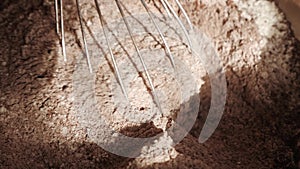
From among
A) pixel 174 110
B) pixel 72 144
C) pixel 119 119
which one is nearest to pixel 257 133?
pixel 174 110

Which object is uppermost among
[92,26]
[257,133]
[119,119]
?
[92,26]

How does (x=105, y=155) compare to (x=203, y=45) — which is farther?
(x=203, y=45)

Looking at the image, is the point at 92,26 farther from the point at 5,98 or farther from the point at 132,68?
the point at 5,98

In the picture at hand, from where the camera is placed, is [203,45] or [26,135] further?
[203,45]

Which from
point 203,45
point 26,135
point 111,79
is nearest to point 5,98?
point 26,135

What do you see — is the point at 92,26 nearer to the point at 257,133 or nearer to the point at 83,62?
the point at 83,62

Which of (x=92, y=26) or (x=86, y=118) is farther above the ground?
(x=92, y=26)
